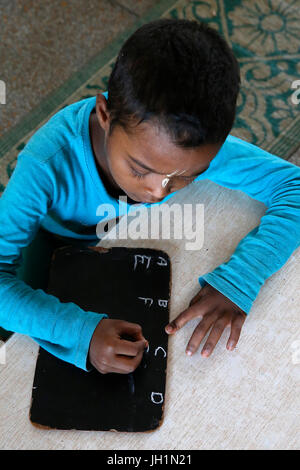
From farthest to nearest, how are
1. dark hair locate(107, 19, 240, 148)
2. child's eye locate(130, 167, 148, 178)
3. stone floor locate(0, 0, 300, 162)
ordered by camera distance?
stone floor locate(0, 0, 300, 162) → child's eye locate(130, 167, 148, 178) → dark hair locate(107, 19, 240, 148)

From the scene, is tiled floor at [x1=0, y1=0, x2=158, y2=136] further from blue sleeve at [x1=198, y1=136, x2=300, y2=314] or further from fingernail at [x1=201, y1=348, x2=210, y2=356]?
fingernail at [x1=201, y1=348, x2=210, y2=356]

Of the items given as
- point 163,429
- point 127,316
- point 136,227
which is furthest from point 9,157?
point 163,429

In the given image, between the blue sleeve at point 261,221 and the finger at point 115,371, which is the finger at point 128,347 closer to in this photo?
the finger at point 115,371

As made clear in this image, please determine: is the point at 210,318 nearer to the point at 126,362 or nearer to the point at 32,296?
the point at 126,362

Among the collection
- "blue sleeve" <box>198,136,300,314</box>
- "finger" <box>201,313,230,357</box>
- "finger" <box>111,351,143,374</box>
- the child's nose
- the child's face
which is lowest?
"finger" <box>111,351,143,374</box>

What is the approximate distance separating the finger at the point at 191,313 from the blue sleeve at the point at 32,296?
0.37 ft

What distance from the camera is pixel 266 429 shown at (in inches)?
24.3

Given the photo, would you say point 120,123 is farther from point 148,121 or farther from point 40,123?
point 40,123

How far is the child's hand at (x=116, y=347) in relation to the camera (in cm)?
62

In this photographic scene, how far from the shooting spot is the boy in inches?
20.7

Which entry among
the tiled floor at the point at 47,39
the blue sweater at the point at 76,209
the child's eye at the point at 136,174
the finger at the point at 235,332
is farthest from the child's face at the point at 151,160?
the tiled floor at the point at 47,39

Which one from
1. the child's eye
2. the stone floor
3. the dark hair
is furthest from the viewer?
the stone floor

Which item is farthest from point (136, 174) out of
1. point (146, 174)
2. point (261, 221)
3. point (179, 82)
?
point (261, 221)

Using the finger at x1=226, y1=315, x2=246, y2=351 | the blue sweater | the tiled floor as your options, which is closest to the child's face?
the blue sweater
